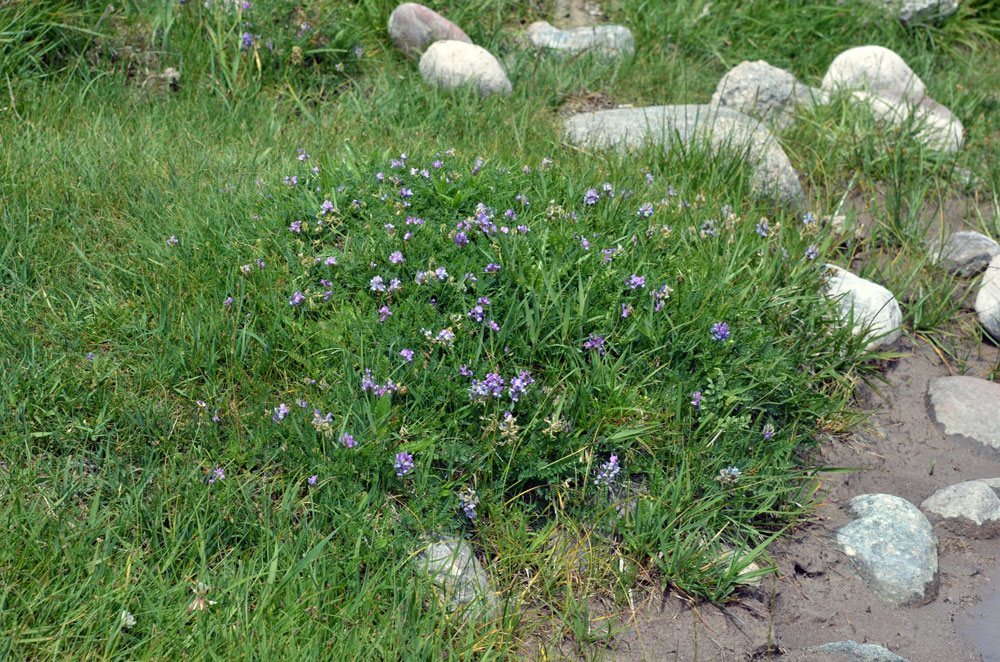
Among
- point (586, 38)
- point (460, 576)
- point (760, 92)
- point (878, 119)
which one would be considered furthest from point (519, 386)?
point (586, 38)

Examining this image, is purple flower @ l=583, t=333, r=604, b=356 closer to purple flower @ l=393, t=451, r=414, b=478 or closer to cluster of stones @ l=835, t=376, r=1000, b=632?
purple flower @ l=393, t=451, r=414, b=478

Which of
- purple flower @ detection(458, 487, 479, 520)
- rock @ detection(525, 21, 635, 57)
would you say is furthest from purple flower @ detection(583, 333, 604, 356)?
rock @ detection(525, 21, 635, 57)

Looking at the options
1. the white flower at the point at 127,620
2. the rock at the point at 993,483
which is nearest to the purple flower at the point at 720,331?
the rock at the point at 993,483

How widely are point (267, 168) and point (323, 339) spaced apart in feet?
4.14

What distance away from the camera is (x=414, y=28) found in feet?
17.1

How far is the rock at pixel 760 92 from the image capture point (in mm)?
5289

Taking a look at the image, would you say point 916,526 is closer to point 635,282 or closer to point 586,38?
point 635,282

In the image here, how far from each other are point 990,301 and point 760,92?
1911 mm

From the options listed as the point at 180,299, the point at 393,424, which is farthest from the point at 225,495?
the point at 180,299

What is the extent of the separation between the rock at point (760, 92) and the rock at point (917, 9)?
151cm

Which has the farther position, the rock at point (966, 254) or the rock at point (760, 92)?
the rock at point (760, 92)

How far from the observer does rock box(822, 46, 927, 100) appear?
18.1 ft

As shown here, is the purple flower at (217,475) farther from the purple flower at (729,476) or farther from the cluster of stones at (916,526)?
the cluster of stones at (916,526)

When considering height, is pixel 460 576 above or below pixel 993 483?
above
